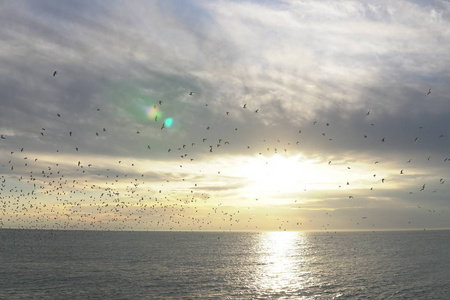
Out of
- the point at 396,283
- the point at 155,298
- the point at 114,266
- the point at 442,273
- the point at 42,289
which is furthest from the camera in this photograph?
the point at 114,266

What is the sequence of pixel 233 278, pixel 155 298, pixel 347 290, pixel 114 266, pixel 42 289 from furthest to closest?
1. pixel 114 266
2. pixel 233 278
3. pixel 347 290
4. pixel 42 289
5. pixel 155 298

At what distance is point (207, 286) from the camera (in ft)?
249

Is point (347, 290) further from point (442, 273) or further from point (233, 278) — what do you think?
point (442, 273)

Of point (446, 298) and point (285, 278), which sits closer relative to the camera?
point (446, 298)

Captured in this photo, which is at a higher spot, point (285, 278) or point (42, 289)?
point (42, 289)

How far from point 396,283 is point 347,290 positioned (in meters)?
17.2

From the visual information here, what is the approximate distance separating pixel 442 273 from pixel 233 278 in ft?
192

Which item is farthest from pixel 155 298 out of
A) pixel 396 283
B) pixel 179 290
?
pixel 396 283

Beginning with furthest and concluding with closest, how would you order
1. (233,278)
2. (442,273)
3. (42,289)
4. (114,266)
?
1. (114,266)
2. (442,273)
3. (233,278)
4. (42,289)

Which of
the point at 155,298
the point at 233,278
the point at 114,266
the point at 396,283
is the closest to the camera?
the point at 155,298

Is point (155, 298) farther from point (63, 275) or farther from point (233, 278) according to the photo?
point (63, 275)

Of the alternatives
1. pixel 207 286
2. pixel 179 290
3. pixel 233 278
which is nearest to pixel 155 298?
pixel 179 290

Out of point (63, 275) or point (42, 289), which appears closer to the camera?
point (42, 289)

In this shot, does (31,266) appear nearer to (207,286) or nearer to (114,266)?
(114,266)
